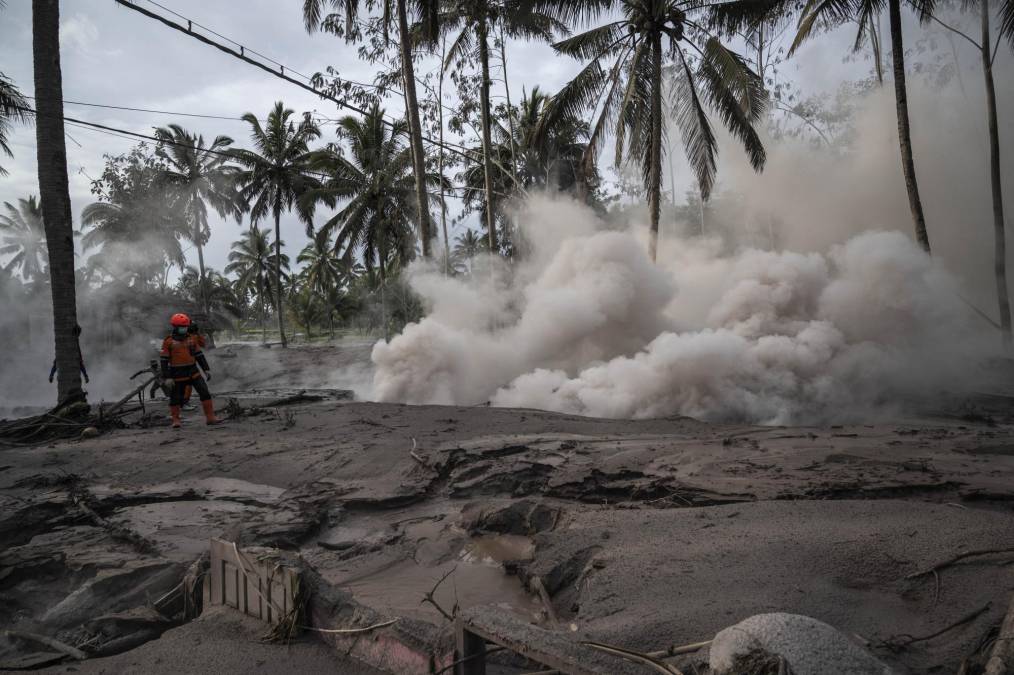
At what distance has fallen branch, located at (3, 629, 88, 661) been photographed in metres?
3.34

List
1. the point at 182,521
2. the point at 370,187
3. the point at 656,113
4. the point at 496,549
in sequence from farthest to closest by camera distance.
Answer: the point at 370,187 → the point at 656,113 → the point at 182,521 → the point at 496,549

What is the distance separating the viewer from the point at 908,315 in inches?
468

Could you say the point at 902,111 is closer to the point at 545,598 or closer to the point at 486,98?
the point at 486,98

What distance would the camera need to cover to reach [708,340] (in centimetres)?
1105

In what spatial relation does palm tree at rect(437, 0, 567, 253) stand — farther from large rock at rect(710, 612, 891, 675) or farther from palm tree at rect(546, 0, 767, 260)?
large rock at rect(710, 612, 891, 675)

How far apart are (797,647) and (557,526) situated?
314cm

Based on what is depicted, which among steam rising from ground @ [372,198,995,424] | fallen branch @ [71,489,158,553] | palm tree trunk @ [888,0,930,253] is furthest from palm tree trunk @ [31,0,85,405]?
palm tree trunk @ [888,0,930,253]

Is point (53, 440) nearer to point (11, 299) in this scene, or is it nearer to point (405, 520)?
point (405, 520)

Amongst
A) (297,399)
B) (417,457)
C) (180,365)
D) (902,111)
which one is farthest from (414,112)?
(417,457)

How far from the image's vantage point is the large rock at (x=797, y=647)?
204cm

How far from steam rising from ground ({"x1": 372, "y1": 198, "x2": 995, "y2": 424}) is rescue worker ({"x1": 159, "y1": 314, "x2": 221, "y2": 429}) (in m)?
4.87

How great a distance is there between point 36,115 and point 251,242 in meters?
38.5

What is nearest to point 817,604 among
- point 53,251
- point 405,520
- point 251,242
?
point 405,520

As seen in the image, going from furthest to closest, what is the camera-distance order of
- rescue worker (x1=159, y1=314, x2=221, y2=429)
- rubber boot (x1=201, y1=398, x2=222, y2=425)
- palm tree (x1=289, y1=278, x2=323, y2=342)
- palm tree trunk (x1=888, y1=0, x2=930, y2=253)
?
palm tree (x1=289, y1=278, x2=323, y2=342)
palm tree trunk (x1=888, y1=0, x2=930, y2=253)
rubber boot (x1=201, y1=398, x2=222, y2=425)
rescue worker (x1=159, y1=314, x2=221, y2=429)
